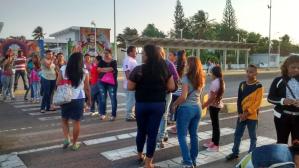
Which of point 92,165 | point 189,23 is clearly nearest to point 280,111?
point 92,165

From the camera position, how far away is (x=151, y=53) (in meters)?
4.76

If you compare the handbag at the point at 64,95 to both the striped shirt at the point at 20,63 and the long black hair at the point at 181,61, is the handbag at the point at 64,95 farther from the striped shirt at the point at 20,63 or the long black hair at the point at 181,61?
the striped shirt at the point at 20,63

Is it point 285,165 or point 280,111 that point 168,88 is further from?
point 285,165

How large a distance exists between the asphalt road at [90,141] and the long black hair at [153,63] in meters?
1.53

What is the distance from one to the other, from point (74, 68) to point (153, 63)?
1.87 metres

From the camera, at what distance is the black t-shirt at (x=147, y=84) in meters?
4.69

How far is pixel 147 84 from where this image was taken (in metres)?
4.70

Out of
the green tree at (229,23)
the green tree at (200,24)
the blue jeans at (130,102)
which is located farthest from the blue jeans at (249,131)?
the green tree at (200,24)

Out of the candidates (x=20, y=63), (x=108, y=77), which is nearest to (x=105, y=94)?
(x=108, y=77)

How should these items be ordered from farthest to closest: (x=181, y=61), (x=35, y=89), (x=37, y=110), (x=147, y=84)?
(x=35, y=89)
(x=37, y=110)
(x=181, y=61)
(x=147, y=84)

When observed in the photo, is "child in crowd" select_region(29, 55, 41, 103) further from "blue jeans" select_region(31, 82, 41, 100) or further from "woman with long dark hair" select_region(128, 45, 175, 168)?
"woman with long dark hair" select_region(128, 45, 175, 168)

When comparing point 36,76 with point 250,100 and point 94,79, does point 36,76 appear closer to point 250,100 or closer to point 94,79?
point 94,79

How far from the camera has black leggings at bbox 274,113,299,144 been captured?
4199 mm

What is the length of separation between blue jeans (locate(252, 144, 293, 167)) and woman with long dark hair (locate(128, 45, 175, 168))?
1.86 meters
